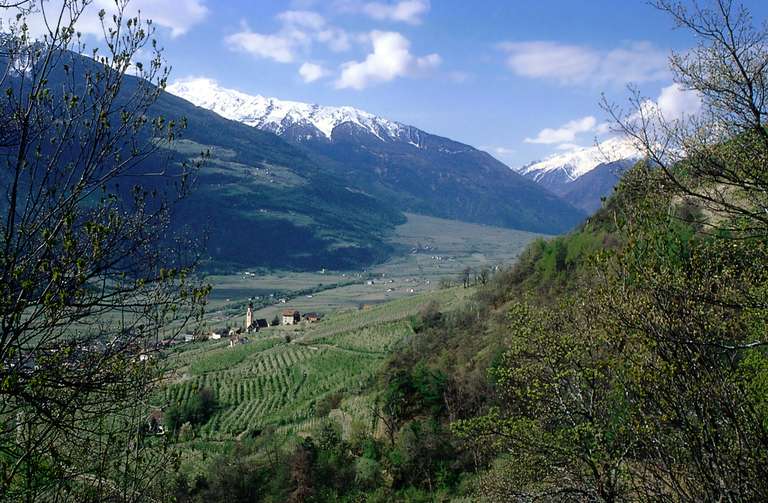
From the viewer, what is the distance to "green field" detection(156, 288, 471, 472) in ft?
115

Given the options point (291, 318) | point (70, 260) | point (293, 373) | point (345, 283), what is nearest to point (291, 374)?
point (293, 373)

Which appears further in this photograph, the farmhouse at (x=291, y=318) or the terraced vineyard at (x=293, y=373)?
the farmhouse at (x=291, y=318)

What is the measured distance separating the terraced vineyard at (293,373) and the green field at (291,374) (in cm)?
7

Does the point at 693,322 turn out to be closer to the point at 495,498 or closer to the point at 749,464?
the point at 749,464

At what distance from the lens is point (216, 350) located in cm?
Answer: 5994

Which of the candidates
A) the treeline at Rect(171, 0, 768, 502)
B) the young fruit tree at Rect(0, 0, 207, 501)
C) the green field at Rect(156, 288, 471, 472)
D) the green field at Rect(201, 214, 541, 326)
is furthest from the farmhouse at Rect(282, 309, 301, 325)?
the young fruit tree at Rect(0, 0, 207, 501)

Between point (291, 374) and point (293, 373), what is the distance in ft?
0.62

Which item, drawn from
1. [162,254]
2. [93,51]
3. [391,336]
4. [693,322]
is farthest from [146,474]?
[391,336]

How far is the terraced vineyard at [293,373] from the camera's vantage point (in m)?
36.5

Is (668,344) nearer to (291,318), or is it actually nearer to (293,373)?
(293,373)

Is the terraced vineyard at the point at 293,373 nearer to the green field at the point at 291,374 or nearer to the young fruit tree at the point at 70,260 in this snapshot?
the green field at the point at 291,374

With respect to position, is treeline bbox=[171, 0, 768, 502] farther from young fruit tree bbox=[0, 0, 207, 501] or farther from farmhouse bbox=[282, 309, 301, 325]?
farmhouse bbox=[282, 309, 301, 325]

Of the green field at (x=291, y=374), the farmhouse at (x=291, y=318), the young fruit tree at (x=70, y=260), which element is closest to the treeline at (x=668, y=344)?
the young fruit tree at (x=70, y=260)

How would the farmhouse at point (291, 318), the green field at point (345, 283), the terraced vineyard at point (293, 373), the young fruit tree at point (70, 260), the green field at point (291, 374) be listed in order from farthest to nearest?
the green field at point (345, 283), the farmhouse at point (291, 318), the terraced vineyard at point (293, 373), the green field at point (291, 374), the young fruit tree at point (70, 260)
